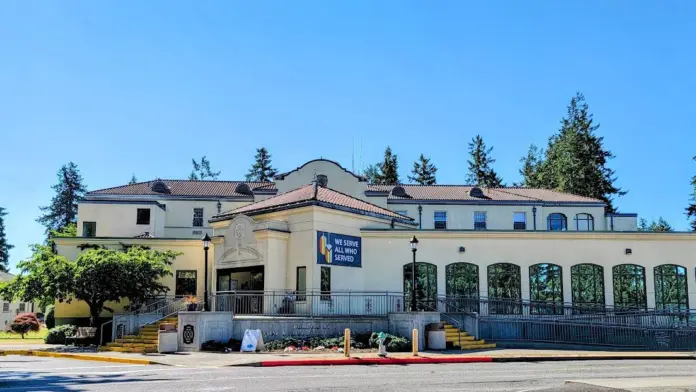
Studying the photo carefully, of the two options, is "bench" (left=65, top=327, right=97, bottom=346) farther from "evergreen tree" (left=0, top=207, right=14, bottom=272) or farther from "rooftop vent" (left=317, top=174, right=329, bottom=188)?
"evergreen tree" (left=0, top=207, right=14, bottom=272)

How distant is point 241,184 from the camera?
184 feet

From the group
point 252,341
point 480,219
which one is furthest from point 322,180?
point 252,341

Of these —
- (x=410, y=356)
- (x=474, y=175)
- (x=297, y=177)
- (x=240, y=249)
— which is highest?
(x=474, y=175)

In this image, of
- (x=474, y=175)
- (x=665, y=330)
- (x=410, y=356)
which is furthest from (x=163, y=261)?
(x=474, y=175)

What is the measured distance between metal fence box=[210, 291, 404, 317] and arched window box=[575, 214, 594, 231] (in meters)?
28.6

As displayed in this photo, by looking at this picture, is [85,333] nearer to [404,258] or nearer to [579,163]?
[404,258]

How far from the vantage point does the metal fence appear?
30.1 meters

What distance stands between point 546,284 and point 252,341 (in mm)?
16662

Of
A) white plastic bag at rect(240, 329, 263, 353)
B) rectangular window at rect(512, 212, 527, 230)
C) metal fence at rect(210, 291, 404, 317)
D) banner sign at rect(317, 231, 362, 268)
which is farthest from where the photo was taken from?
rectangular window at rect(512, 212, 527, 230)

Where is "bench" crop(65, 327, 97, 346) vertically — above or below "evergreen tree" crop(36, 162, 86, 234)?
below

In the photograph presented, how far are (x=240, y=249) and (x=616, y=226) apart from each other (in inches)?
1397

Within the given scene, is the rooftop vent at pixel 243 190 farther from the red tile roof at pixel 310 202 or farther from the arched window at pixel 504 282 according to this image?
the arched window at pixel 504 282

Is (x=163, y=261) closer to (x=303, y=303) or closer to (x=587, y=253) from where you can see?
(x=303, y=303)

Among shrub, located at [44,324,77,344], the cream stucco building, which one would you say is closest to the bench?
shrub, located at [44,324,77,344]
